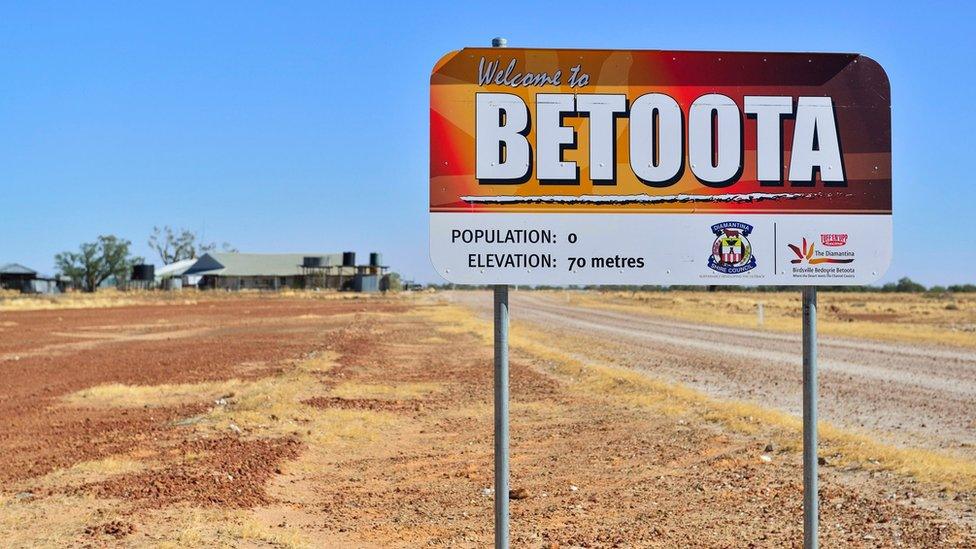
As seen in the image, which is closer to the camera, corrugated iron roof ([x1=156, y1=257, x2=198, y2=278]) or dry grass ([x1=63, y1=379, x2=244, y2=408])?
dry grass ([x1=63, y1=379, x2=244, y2=408])

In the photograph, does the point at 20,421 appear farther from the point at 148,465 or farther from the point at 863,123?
the point at 863,123

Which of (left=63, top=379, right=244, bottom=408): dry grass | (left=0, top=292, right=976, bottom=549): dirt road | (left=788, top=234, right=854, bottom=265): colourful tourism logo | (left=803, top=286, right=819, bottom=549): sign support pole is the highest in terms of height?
(left=788, top=234, right=854, bottom=265): colourful tourism logo

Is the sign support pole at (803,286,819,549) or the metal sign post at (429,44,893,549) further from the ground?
the metal sign post at (429,44,893,549)

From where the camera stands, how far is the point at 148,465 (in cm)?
888

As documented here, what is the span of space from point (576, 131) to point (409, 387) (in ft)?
41.7

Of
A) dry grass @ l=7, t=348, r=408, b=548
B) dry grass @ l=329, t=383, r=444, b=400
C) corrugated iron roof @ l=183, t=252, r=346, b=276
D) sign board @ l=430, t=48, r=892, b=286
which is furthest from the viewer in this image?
corrugated iron roof @ l=183, t=252, r=346, b=276

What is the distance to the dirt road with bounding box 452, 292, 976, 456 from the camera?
11195 millimetres

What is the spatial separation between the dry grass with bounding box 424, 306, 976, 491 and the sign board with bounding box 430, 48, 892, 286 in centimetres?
423

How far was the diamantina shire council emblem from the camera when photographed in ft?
13.8

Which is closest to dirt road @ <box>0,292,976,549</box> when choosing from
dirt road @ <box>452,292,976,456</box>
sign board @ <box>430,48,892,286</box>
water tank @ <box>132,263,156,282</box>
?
dirt road @ <box>452,292,976,456</box>

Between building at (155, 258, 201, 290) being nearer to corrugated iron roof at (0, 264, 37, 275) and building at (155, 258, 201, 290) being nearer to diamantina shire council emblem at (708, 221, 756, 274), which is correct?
corrugated iron roof at (0, 264, 37, 275)

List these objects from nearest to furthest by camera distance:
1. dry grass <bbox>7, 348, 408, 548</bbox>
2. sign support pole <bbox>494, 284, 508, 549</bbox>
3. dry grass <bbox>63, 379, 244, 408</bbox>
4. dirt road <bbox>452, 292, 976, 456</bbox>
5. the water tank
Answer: sign support pole <bbox>494, 284, 508, 549</bbox> < dry grass <bbox>7, 348, 408, 548</bbox> < dirt road <bbox>452, 292, 976, 456</bbox> < dry grass <bbox>63, 379, 244, 408</bbox> < the water tank

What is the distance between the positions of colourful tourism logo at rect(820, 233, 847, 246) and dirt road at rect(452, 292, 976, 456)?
6263 millimetres

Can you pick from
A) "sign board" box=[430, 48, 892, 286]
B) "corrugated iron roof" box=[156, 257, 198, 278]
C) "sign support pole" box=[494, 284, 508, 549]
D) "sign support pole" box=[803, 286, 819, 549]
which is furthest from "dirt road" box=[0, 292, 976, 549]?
"corrugated iron roof" box=[156, 257, 198, 278]
